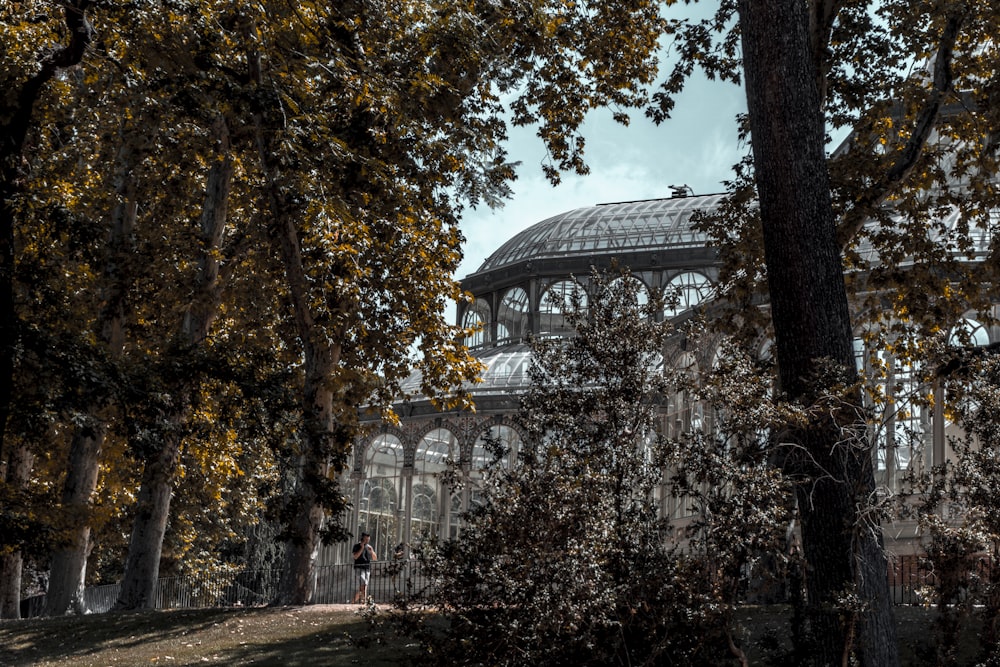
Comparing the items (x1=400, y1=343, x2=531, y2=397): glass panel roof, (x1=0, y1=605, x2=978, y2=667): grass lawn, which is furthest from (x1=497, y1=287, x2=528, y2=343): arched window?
(x1=0, y1=605, x2=978, y2=667): grass lawn

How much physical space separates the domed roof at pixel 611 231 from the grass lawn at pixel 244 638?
19612 mm

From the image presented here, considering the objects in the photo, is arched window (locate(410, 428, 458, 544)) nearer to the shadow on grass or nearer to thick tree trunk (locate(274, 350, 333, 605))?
thick tree trunk (locate(274, 350, 333, 605))

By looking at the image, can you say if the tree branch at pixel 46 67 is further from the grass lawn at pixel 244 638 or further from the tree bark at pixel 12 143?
the grass lawn at pixel 244 638

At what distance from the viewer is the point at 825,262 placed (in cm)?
1022

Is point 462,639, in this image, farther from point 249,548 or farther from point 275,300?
point 249,548

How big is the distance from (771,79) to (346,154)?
13.3 ft

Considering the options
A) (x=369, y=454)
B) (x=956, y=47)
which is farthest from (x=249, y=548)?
(x=956, y=47)

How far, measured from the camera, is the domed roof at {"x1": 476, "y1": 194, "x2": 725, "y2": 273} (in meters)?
35.3

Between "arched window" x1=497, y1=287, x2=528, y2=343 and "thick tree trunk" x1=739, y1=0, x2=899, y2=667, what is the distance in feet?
84.2

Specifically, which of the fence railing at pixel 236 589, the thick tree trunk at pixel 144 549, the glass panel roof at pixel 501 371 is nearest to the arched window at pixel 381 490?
the glass panel roof at pixel 501 371

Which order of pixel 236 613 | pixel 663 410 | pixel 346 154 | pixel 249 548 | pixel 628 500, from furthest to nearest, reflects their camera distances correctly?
pixel 249 548
pixel 663 410
pixel 236 613
pixel 346 154
pixel 628 500

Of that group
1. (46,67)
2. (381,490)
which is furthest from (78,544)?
(381,490)

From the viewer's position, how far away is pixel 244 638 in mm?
15883

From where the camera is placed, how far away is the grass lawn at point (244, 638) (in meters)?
13.2
